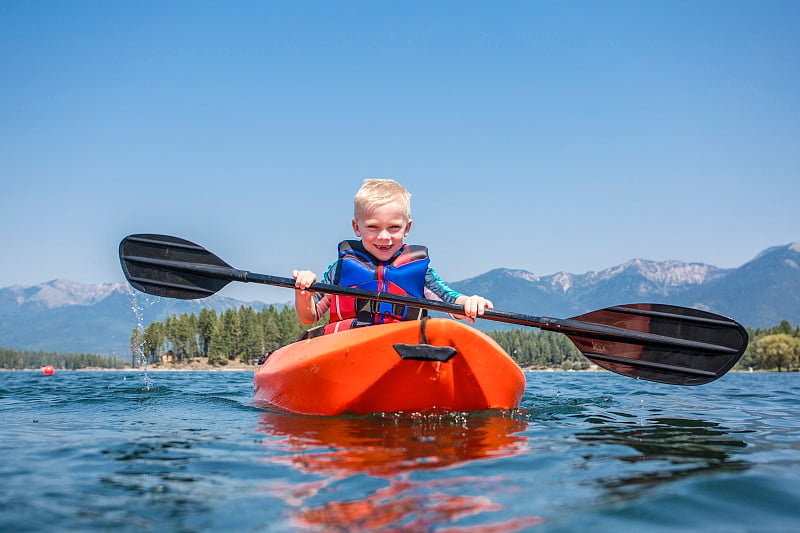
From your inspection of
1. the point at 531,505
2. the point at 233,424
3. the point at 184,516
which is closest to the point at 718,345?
the point at 531,505

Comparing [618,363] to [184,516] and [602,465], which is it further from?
[184,516]

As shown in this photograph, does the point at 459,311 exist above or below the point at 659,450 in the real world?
above

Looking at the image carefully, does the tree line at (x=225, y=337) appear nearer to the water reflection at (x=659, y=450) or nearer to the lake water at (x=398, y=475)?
the water reflection at (x=659, y=450)

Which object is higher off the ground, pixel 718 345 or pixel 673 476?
pixel 718 345

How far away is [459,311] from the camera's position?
18.0ft

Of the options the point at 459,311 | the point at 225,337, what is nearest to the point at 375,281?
the point at 459,311

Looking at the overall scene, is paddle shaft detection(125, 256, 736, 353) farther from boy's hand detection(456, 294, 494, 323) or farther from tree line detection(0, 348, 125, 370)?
tree line detection(0, 348, 125, 370)

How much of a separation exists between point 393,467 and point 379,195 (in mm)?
3218

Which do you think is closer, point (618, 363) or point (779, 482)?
point (779, 482)

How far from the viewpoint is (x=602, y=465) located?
3600mm

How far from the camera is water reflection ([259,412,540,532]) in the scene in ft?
8.16

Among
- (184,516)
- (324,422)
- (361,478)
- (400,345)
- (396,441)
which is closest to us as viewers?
(184,516)

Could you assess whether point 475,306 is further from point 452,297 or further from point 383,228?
point 383,228

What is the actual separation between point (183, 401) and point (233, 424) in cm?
347
